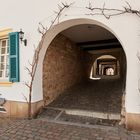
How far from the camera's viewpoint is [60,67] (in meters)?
7.82

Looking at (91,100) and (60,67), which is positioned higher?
(60,67)

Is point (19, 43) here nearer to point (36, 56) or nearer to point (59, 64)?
point (36, 56)

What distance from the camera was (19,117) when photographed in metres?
6.06

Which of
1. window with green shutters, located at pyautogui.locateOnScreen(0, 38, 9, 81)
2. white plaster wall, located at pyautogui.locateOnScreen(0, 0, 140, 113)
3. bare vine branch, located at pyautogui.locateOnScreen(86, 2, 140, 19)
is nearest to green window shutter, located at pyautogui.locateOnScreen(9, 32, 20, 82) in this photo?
white plaster wall, located at pyautogui.locateOnScreen(0, 0, 140, 113)

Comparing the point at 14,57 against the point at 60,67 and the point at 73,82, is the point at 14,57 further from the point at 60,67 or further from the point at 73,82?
the point at 73,82

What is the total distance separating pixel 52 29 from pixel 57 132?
2.82 m

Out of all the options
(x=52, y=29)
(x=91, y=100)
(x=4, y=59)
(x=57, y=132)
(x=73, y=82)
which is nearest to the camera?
(x=57, y=132)

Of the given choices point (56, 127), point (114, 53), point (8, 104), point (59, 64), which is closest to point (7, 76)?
point (8, 104)

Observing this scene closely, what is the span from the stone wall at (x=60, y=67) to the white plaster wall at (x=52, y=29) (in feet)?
2.02

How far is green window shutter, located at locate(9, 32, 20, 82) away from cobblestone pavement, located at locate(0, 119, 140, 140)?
4.58 feet

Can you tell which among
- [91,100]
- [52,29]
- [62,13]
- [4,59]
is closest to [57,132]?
[91,100]

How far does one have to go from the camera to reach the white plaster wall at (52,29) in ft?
15.4

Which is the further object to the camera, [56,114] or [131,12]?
[56,114]

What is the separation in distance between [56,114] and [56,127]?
3.07 ft
